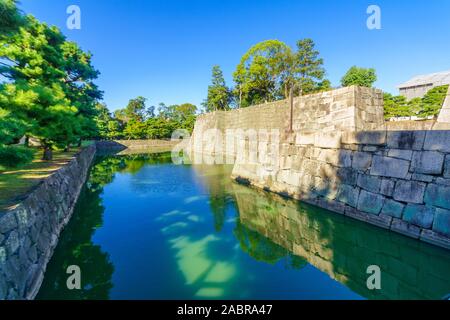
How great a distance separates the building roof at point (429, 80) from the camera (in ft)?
69.0

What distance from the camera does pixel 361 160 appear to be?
217 inches

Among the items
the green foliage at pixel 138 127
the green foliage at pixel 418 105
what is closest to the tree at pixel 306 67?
the green foliage at pixel 418 105

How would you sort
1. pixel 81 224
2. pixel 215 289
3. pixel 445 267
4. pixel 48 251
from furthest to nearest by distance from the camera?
pixel 81 224
pixel 48 251
pixel 445 267
pixel 215 289

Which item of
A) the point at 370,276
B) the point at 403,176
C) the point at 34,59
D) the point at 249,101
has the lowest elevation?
the point at 370,276

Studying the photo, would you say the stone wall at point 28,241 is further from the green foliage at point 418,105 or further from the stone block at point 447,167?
the green foliage at point 418,105

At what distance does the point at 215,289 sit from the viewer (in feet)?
10.5

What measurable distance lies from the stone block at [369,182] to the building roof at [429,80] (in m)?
23.8

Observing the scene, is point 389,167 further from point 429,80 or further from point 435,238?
point 429,80

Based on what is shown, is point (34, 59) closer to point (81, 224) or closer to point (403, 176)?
point (81, 224)

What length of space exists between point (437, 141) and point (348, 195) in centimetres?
222

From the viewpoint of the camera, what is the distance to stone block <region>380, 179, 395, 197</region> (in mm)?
4797

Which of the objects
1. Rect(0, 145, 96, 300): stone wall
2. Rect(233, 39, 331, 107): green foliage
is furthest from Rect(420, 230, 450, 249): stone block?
Rect(233, 39, 331, 107): green foliage
